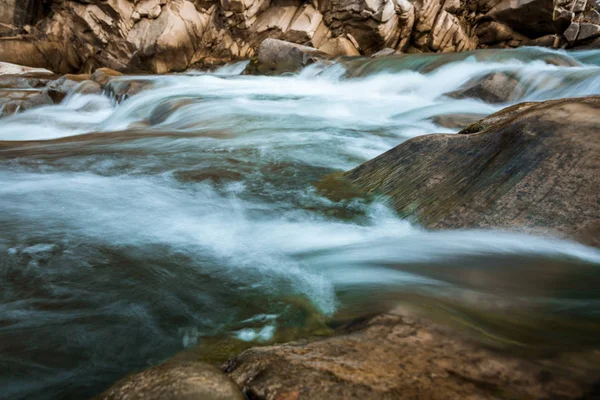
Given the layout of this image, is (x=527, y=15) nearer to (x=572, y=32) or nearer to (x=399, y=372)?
(x=572, y=32)

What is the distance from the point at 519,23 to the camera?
2166 centimetres

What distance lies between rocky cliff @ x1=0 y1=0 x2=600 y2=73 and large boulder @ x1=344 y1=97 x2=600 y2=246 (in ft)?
55.5

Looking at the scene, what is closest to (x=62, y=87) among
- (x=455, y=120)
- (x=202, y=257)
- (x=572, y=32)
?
(x=455, y=120)

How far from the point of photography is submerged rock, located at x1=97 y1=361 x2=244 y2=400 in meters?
1.32

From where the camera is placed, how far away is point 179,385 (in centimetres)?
135

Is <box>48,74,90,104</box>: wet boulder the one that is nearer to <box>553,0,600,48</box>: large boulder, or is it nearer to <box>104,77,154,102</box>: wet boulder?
<box>104,77,154,102</box>: wet boulder

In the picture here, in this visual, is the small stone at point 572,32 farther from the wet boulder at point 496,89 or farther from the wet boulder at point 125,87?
the wet boulder at point 125,87

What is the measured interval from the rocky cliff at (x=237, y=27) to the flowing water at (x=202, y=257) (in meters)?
13.1

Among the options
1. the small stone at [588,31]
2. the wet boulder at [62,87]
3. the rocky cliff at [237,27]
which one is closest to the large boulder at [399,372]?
the wet boulder at [62,87]

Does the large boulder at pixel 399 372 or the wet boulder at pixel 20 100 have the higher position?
the large boulder at pixel 399 372

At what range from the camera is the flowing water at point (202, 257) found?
2148 mm

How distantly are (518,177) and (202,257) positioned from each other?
220 centimetres

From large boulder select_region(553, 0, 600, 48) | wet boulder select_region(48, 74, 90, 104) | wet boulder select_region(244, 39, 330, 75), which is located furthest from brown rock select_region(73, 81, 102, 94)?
large boulder select_region(553, 0, 600, 48)

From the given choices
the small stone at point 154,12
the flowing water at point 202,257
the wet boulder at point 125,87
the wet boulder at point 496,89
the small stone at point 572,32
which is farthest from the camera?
the small stone at point 572,32
